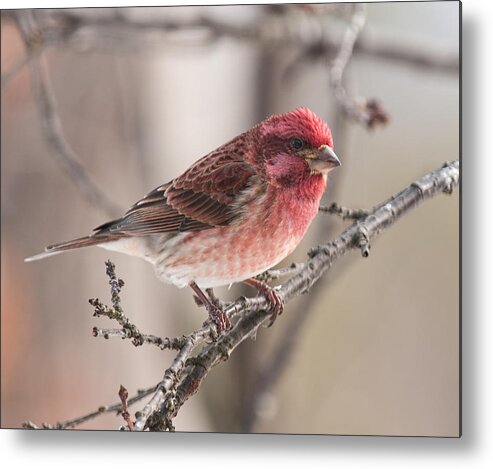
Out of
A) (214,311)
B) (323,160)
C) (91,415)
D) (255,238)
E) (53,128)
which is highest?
(53,128)

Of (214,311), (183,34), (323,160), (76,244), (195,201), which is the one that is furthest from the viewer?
(183,34)

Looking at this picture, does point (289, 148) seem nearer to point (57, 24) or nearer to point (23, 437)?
point (57, 24)

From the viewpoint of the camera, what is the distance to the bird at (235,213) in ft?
10.5

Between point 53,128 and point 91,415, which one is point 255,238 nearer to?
point 91,415

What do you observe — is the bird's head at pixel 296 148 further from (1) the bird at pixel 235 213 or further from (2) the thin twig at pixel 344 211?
(2) the thin twig at pixel 344 211

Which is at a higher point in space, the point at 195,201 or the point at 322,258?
the point at 195,201

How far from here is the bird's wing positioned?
3338 millimetres

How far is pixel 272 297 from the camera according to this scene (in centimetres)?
338

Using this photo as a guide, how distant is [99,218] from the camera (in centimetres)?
374

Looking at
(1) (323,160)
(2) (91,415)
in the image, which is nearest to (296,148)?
(1) (323,160)

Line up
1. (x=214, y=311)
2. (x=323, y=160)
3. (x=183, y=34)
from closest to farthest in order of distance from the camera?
1. (x=323, y=160)
2. (x=214, y=311)
3. (x=183, y=34)

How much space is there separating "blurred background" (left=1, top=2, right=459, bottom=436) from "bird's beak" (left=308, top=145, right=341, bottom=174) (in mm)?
230

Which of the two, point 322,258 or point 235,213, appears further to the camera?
point 322,258

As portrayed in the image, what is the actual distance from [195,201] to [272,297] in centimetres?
50
